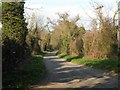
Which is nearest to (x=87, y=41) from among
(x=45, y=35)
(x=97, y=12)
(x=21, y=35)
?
(x=97, y=12)

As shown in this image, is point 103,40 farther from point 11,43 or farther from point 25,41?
point 11,43

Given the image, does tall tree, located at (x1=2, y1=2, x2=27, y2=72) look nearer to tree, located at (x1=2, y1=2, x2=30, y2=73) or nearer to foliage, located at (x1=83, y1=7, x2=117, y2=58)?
tree, located at (x1=2, y1=2, x2=30, y2=73)

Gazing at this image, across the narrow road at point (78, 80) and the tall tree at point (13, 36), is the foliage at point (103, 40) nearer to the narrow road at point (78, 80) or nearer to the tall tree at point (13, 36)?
the tall tree at point (13, 36)

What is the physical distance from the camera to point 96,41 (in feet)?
126

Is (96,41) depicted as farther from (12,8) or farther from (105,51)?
(12,8)

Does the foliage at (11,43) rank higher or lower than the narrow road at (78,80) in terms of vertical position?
higher

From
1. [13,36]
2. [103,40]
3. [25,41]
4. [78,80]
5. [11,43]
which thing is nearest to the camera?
[78,80]

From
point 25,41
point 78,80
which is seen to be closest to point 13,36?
point 25,41

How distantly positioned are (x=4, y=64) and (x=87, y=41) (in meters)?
25.7

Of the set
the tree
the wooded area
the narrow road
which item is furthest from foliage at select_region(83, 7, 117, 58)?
the narrow road

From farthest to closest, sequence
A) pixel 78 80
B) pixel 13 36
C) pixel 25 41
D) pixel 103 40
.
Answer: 1. pixel 103 40
2. pixel 25 41
3. pixel 13 36
4. pixel 78 80

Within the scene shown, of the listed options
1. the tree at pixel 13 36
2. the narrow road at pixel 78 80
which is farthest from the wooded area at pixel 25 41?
the narrow road at pixel 78 80

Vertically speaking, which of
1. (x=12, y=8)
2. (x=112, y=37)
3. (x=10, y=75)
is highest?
(x=12, y=8)

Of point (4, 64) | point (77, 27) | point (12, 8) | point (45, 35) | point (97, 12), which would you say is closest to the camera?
point (4, 64)
